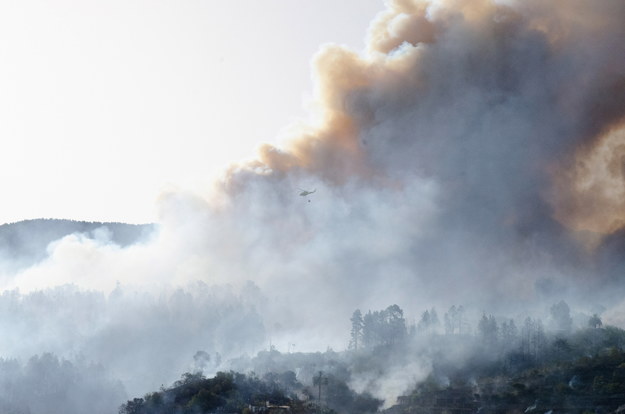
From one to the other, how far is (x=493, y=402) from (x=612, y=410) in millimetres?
26315

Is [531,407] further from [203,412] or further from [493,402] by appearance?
[203,412]

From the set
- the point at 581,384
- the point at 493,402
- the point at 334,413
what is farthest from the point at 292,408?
the point at 581,384

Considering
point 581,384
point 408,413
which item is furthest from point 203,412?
point 581,384

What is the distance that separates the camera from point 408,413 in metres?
199

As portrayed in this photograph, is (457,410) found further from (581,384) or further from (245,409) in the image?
(245,409)

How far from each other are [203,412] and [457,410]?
174ft

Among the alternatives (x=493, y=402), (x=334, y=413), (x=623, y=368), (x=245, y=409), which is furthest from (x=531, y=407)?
(x=245, y=409)

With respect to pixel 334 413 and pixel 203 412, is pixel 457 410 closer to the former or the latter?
pixel 334 413

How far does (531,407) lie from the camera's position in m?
190

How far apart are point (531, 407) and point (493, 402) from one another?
32.4 feet

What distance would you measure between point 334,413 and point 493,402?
3304 cm

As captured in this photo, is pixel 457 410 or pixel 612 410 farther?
pixel 457 410

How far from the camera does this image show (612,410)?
589ft

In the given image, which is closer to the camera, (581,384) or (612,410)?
(612,410)
